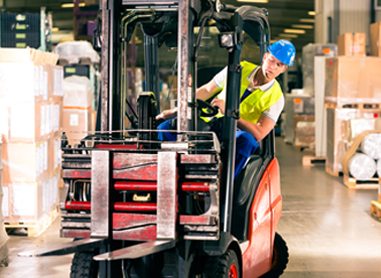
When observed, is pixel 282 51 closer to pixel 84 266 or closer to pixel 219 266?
pixel 219 266

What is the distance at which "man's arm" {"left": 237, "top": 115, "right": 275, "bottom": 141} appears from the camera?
5.31 m

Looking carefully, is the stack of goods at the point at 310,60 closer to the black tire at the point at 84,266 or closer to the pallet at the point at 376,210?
the pallet at the point at 376,210

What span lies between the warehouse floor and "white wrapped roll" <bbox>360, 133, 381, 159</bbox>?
63cm

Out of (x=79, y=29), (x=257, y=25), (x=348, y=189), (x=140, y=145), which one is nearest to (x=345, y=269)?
(x=257, y=25)

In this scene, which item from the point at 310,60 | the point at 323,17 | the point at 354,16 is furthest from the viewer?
the point at 323,17

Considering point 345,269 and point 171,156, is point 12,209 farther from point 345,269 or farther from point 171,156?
point 171,156

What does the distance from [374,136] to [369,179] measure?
0.62 meters

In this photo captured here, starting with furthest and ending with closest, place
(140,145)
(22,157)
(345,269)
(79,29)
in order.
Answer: (79,29), (22,157), (345,269), (140,145)

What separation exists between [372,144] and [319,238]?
13.5ft

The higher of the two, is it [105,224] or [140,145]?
[140,145]

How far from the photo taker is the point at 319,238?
27.0 feet

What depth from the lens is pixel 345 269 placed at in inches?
269

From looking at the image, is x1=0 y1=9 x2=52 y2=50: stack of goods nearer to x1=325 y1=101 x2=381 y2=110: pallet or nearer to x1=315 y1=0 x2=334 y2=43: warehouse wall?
x1=325 y1=101 x2=381 y2=110: pallet

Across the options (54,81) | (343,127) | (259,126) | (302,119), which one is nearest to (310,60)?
(302,119)
